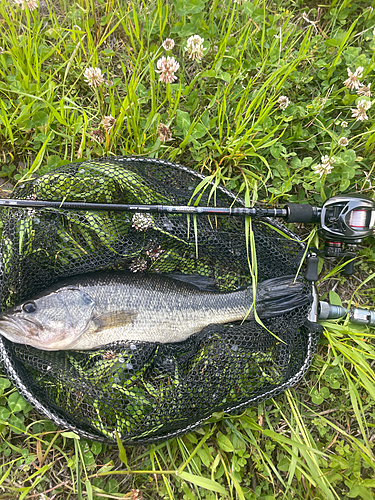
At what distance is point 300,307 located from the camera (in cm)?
248

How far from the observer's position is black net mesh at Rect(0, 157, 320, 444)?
2186mm

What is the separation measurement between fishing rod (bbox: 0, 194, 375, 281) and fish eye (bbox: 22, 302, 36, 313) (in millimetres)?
672

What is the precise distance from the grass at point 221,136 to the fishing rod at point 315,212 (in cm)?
30

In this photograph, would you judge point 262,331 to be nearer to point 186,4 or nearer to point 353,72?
point 353,72

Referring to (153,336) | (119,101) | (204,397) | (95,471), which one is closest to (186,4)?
(119,101)

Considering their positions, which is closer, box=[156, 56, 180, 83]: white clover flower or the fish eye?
the fish eye

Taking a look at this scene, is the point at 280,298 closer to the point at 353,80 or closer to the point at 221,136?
the point at 221,136

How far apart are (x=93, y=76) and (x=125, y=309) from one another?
1.77 metres

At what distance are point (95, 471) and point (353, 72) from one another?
3747mm

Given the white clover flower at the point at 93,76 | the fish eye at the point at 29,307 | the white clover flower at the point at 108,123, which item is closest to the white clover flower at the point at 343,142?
the white clover flower at the point at 108,123

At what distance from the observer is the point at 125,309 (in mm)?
2322

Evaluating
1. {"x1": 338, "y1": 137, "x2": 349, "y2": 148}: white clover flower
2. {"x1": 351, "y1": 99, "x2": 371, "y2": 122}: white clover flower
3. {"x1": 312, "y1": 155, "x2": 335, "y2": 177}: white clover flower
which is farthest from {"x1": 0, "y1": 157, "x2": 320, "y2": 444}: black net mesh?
{"x1": 351, "y1": 99, "x2": 371, "y2": 122}: white clover flower

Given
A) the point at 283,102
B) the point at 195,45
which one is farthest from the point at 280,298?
the point at 195,45

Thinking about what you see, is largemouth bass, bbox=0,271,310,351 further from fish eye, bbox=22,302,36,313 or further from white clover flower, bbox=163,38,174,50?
white clover flower, bbox=163,38,174,50
